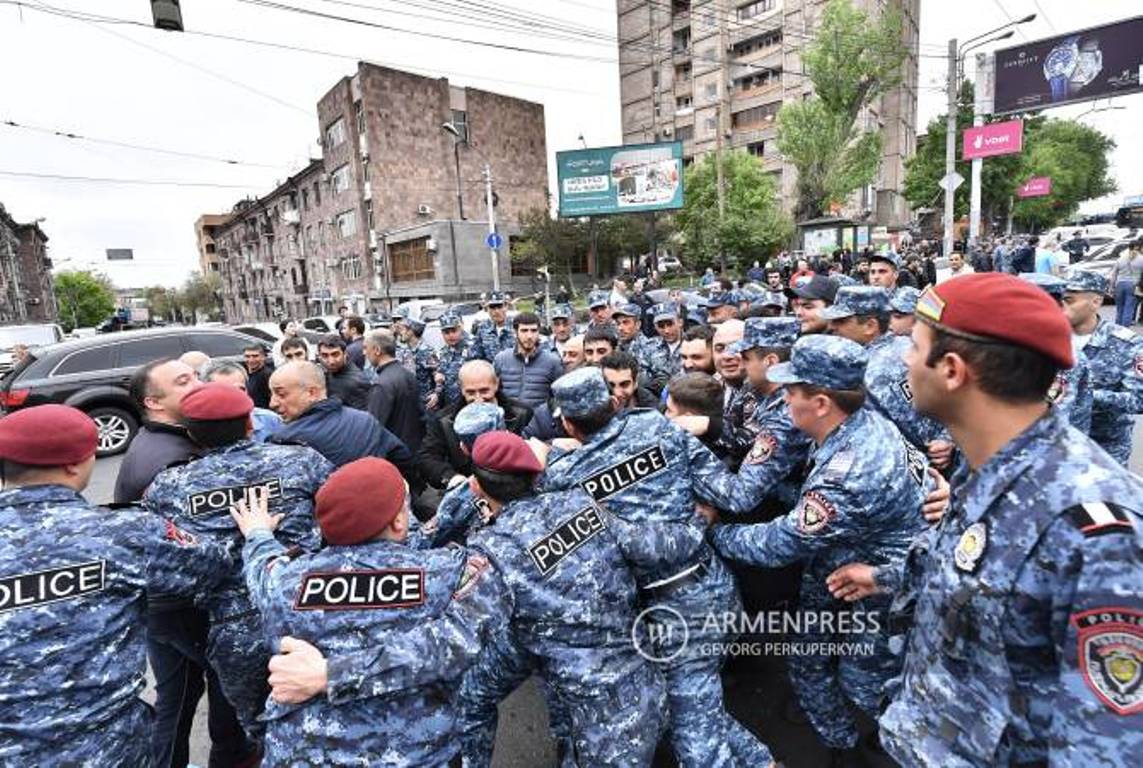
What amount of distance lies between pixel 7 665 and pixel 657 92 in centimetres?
5442

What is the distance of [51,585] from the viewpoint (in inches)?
62.2

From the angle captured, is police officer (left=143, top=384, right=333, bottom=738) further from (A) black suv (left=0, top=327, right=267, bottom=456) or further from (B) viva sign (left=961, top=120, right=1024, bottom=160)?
(B) viva sign (left=961, top=120, right=1024, bottom=160)

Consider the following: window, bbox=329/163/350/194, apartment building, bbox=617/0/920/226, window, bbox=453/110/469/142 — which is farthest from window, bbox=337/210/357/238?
apartment building, bbox=617/0/920/226

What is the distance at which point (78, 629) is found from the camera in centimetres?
161

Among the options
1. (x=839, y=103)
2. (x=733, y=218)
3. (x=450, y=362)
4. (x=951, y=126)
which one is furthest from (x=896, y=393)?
(x=839, y=103)

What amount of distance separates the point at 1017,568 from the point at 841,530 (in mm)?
940

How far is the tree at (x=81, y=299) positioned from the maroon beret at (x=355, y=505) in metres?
87.2

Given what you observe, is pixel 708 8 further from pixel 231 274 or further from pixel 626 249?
pixel 231 274

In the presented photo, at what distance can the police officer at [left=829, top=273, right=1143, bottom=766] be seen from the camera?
0.96 m

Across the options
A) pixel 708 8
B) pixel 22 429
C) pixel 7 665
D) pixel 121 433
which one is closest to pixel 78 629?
pixel 7 665

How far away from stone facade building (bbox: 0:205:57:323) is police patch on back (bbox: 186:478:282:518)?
57.5 meters

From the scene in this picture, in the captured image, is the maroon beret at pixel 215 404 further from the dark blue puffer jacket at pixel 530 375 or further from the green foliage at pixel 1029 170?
the green foliage at pixel 1029 170

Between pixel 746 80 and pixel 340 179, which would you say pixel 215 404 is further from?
pixel 746 80

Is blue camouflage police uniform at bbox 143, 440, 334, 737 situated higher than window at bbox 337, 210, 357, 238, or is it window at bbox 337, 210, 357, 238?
window at bbox 337, 210, 357, 238
